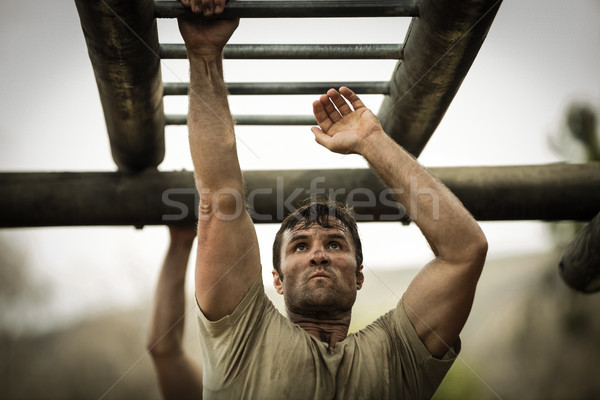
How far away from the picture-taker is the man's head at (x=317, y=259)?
2.16 m

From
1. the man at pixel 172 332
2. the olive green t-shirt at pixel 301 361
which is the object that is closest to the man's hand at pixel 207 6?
the olive green t-shirt at pixel 301 361

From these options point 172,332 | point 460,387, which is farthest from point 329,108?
point 460,387

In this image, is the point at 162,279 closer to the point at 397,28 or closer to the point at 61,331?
the point at 397,28

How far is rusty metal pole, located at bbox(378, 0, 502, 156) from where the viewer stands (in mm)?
1807

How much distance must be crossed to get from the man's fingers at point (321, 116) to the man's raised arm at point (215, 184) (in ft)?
1.18

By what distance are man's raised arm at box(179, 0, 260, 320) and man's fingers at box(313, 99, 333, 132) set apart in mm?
359

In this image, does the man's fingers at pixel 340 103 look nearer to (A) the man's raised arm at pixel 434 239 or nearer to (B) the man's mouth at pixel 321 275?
(A) the man's raised arm at pixel 434 239

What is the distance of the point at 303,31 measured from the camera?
7.40ft

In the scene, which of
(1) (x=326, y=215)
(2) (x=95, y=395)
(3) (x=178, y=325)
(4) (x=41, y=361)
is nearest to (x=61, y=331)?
(4) (x=41, y=361)

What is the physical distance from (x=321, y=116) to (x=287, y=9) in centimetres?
45

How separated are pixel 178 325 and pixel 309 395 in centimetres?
107

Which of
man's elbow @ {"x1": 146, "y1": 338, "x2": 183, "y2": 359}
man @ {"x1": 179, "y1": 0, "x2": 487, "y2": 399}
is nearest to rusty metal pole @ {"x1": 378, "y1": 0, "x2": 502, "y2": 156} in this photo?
man @ {"x1": 179, "y1": 0, "x2": 487, "y2": 399}

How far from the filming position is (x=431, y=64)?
6.58 feet

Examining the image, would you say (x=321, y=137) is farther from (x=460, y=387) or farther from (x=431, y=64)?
(x=460, y=387)
